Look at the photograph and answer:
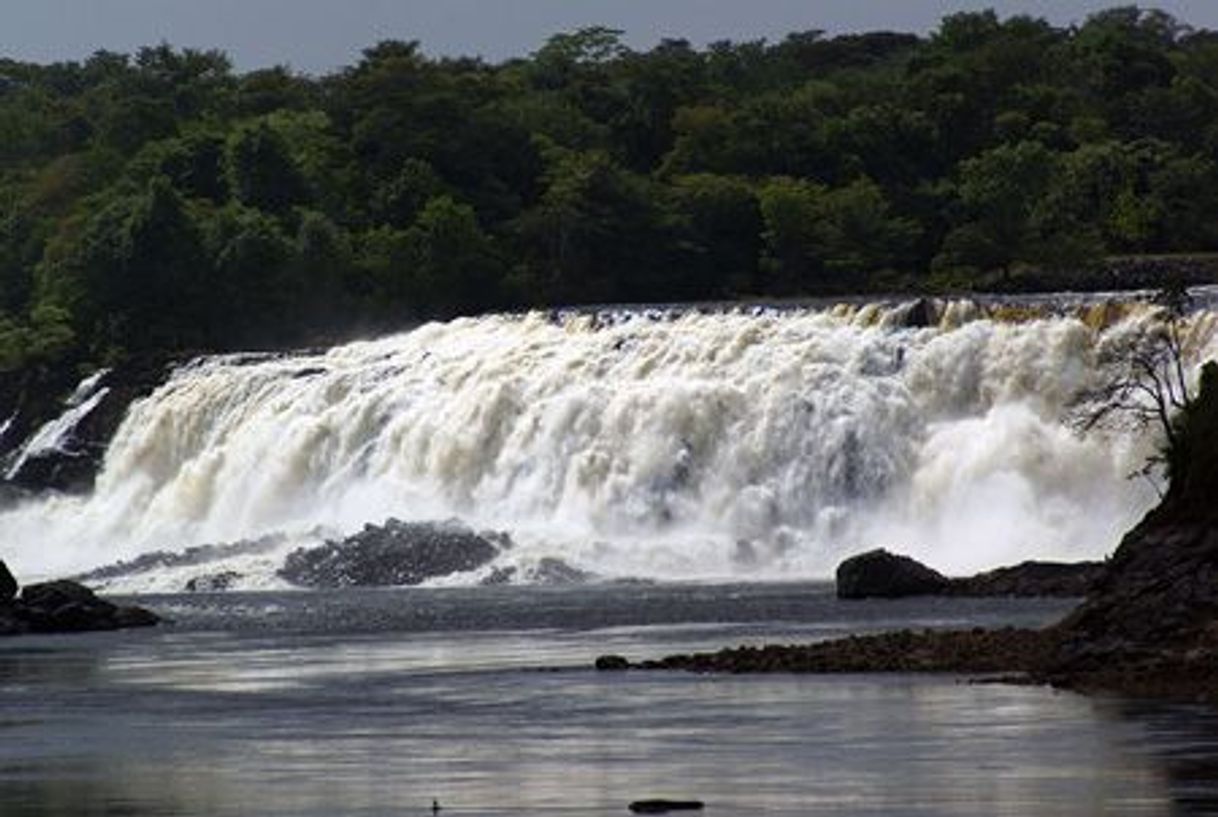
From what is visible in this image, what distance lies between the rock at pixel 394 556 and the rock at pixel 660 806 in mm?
61969

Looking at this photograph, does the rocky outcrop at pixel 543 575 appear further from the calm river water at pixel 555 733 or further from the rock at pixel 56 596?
the calm river water at pixel 555 733

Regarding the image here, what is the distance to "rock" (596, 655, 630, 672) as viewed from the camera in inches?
2426

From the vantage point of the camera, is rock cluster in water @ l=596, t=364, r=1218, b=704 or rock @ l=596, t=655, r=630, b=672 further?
rock @ l=596, t=655, r=630, b=672

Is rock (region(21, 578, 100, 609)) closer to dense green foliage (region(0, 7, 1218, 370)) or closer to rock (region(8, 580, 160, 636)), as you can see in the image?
rock (region(8, 580, 160, 636))

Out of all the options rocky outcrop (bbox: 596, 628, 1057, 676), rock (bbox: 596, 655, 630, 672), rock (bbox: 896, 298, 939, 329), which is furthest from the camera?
rock (bbox: 896, 298, 939, 329)

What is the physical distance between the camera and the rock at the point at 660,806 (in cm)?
3872

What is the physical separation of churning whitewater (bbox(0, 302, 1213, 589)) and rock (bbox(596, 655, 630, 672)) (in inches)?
1256

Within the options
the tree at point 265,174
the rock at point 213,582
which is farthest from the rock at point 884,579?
the tree at point 265,174

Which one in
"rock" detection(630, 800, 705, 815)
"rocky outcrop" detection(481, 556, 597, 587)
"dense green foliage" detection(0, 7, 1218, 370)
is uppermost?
"dense green foliage" detection(0, 7, 1218, 370)

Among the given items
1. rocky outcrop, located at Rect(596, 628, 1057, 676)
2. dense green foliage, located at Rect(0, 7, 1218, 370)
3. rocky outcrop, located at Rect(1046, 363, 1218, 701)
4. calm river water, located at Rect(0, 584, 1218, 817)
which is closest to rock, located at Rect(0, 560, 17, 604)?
calm river water, located at Rect(0, 584, 1218, 817)

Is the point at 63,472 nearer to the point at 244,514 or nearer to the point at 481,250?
the point at 244,514

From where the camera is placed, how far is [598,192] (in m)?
150

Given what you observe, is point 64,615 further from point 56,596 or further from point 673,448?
point 673,448

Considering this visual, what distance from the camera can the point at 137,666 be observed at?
6875cm
